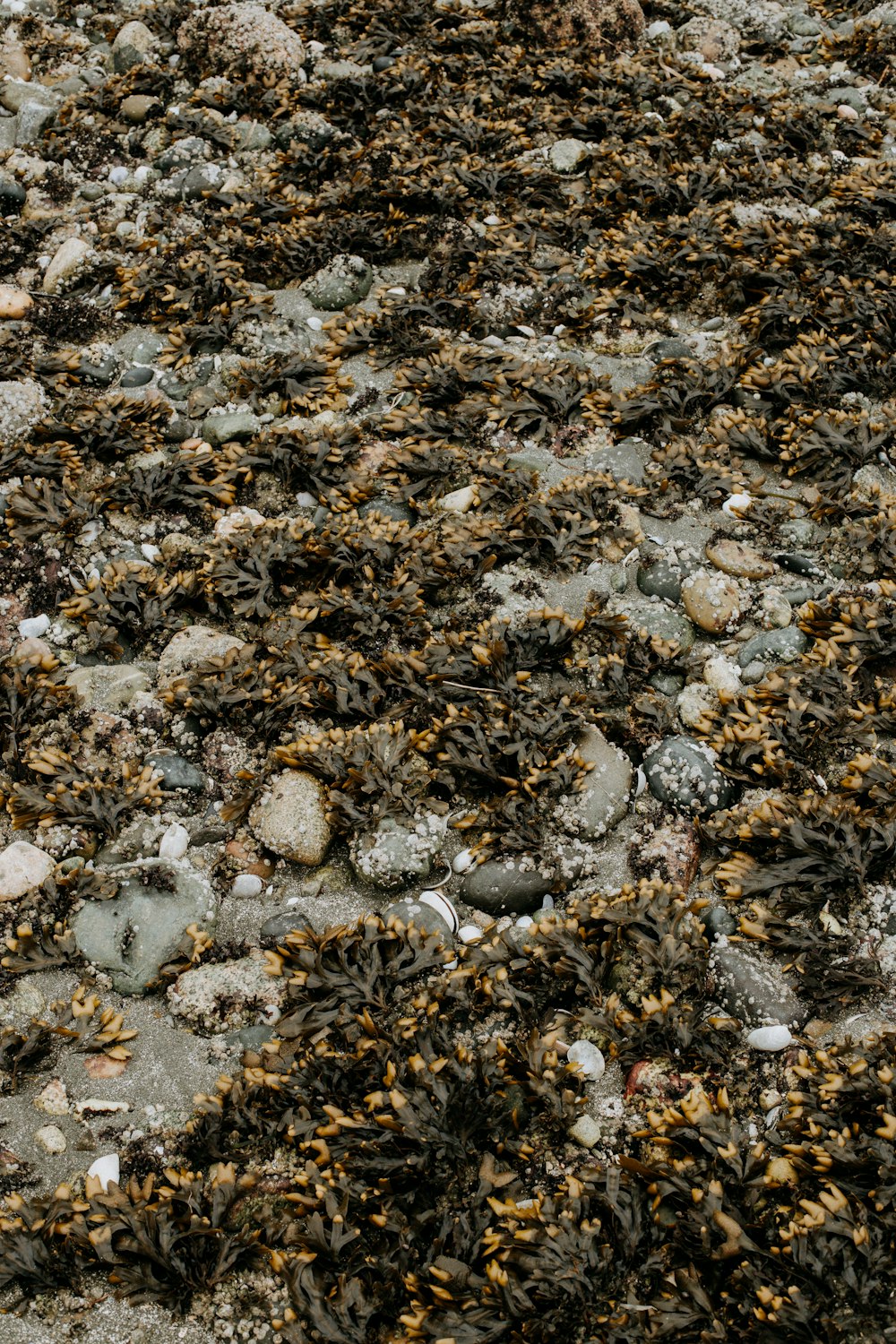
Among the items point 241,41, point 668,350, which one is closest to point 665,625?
point 668,350

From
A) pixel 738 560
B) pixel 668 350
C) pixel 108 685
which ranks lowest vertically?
pixel 108 685

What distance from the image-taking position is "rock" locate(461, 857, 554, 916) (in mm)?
3662

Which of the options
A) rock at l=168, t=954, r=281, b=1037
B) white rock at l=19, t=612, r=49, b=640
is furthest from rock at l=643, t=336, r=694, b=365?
rock at l=168, t=954, r=281, b=1037

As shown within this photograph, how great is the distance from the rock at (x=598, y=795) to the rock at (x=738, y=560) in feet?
3.68

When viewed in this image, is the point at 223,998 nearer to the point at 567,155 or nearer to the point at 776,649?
the point at 776,649

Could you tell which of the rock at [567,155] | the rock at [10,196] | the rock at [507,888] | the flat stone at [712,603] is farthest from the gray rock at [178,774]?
the rock at [567,155]

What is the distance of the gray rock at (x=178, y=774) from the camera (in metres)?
4.06

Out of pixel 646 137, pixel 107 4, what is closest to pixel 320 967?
pixel 646 137

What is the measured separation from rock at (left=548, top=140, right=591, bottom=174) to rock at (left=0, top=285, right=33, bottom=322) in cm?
359

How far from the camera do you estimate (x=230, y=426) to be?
5.39 meters

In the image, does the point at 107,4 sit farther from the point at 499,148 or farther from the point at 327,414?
the point at 327,414

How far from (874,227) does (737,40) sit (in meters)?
2.76

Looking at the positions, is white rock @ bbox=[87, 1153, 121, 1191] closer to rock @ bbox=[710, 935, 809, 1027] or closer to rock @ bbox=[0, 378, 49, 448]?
rock @ bbox=[710, 935, 809, 1027]

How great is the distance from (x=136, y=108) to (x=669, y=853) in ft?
22.8
